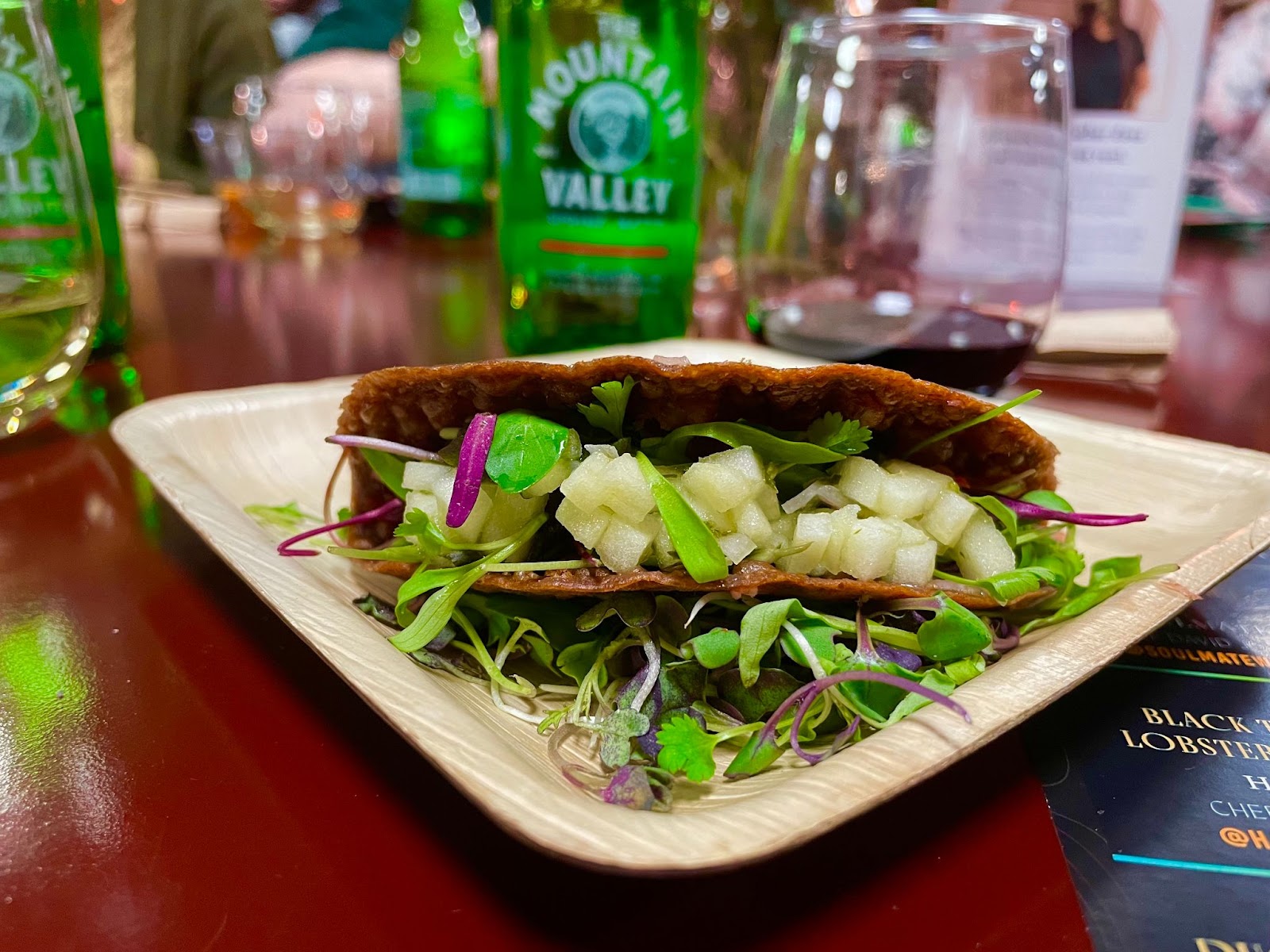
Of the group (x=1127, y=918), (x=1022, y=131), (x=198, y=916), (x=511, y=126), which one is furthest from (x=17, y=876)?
(x=1022, y=131)

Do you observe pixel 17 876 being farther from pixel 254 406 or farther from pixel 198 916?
pixel 254 406

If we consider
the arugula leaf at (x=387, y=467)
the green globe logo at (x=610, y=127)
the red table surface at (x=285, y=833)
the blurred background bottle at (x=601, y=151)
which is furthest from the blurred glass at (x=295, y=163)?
the arugula leaf at (x=387, y=467)

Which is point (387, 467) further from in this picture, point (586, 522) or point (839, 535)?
point (839, 535)

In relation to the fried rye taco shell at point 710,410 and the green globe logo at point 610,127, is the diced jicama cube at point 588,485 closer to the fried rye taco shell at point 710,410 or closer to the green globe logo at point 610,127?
the fried rye taco shell at point 710,410

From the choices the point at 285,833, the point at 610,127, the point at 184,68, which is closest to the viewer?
the point at 285,833

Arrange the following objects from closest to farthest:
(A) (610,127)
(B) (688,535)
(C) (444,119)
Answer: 1. (B) (688,535)
2. (A) (610,127)
3. (C) (444,119)

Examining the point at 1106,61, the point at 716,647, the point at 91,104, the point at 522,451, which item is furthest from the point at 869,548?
the point at 1106,61

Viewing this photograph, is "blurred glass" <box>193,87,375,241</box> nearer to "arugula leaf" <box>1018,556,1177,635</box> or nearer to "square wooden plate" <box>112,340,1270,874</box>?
"square wooden plate" <box>112,340,1270,874</box>
